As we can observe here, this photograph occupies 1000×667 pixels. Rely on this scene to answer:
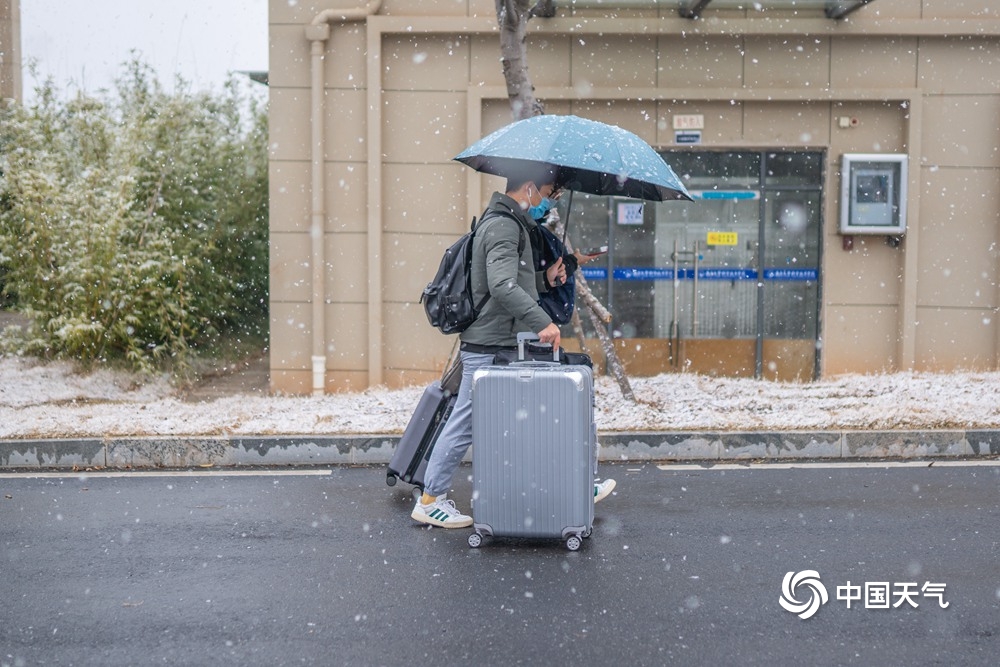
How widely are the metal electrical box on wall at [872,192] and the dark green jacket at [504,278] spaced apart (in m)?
6.75

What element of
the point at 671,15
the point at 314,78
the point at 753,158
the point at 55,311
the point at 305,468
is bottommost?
the point at 305,468

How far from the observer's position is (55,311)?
10828 millimetres

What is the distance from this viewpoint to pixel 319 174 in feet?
35.6

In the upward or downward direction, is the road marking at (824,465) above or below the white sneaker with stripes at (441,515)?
below

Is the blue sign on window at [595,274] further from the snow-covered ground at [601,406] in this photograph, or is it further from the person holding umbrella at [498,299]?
the person holding umbrella at [498,299]

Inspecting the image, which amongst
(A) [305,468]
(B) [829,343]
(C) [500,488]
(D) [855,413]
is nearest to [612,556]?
(C) [500,488]

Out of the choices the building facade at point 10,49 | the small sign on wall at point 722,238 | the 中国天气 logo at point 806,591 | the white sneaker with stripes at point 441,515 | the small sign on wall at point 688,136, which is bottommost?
the 中国天气 logo at point 806,591

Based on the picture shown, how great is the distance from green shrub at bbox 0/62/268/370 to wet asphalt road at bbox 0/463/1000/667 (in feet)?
14.7

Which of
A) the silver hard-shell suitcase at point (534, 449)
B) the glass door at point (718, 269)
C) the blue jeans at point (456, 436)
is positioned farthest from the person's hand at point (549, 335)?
the glass door at point (718, 269)

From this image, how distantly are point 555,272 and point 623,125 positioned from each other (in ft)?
20.6

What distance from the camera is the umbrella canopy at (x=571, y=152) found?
16.0 feet

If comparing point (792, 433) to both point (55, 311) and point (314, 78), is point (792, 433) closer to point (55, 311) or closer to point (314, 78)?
point (314, 78)

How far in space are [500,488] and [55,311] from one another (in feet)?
25.0

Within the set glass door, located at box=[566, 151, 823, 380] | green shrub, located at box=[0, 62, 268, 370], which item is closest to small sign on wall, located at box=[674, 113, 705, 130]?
glass door, located at box=[566, 151, 823, 380]
